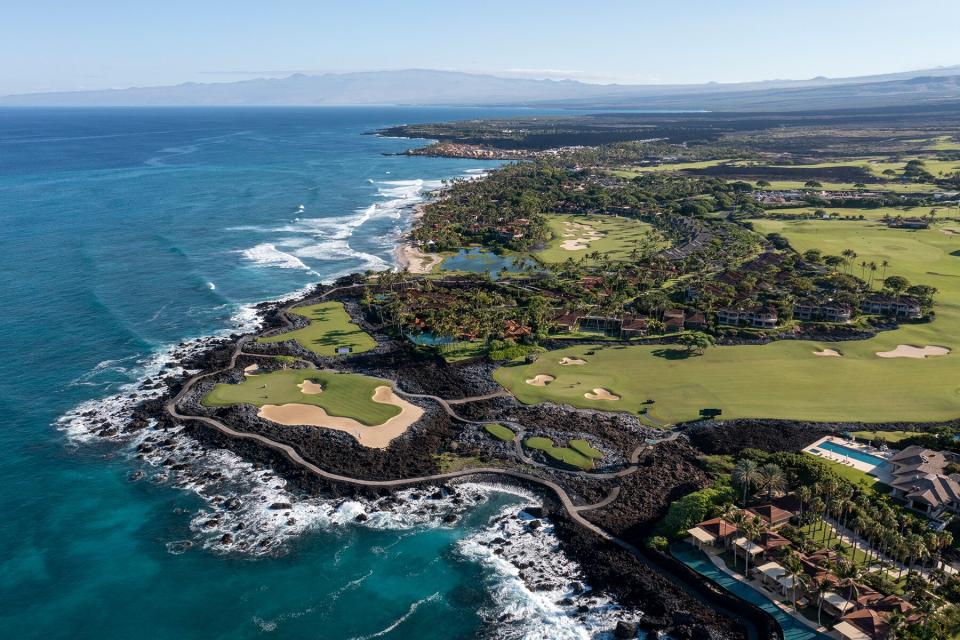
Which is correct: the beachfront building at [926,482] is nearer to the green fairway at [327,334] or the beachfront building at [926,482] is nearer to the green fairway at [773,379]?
the green fairway at [773,379]

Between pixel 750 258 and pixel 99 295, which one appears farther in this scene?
pixel 750 258

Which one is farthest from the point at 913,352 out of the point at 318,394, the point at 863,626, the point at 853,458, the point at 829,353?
the point at 318,394

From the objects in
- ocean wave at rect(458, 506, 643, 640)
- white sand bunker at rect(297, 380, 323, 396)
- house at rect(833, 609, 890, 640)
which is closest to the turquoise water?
house at rect(833, 609, 890, 640)

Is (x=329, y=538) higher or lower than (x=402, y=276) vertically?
lower

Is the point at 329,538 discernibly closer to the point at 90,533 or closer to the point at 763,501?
the point at 90,533

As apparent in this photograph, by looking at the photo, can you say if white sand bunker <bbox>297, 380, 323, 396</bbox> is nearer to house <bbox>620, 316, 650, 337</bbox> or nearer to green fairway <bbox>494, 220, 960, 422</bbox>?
green fairway <bbox>494, 220, 960, 422</bbox>

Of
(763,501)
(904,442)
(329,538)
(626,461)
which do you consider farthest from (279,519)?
(904,442)

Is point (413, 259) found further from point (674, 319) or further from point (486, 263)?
point (674, 319)
